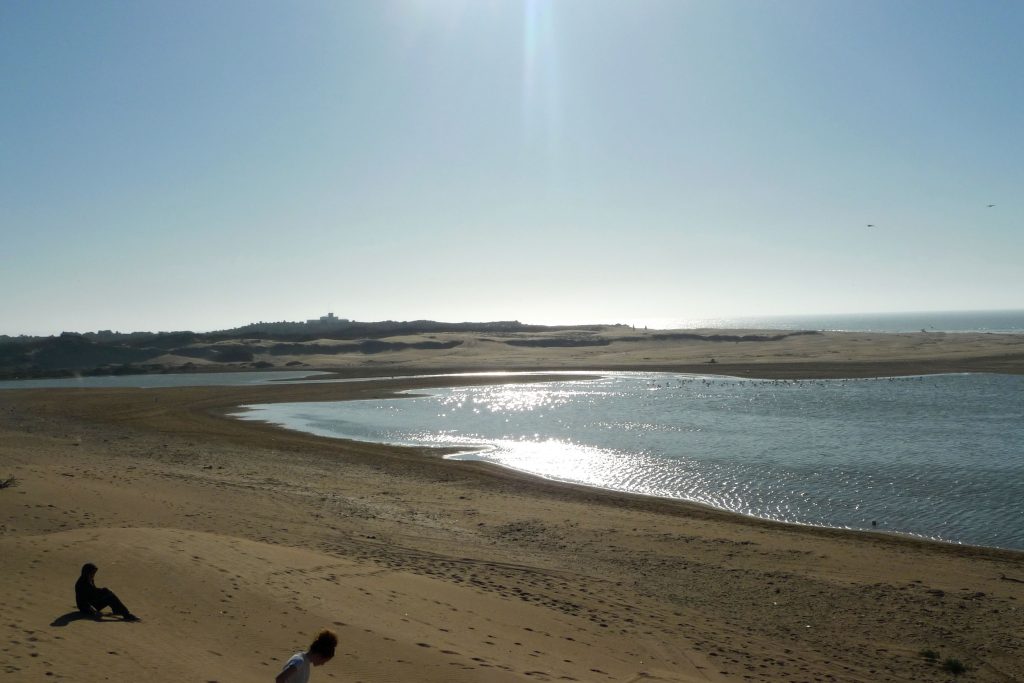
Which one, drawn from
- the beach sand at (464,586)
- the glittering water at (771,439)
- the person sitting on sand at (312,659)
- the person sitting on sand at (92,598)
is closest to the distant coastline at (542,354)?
the glittering water at (771,439)

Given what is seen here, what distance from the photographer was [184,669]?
8070 mm

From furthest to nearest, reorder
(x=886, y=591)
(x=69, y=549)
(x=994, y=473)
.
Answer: (x=994, y=473)
(x=886, y=591)
(x=69, y=549)

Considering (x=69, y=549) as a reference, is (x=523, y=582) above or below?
below

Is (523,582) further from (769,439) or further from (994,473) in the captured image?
(769,439)

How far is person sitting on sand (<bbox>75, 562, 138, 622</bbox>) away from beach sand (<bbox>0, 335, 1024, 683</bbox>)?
0.19 meters

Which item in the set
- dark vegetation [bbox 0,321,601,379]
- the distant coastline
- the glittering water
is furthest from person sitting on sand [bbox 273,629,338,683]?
dark vegetation [bbox 0,321,601,379]

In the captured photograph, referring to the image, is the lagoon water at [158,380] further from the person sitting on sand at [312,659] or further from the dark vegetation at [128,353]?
the person sitting on sand at [312,659]

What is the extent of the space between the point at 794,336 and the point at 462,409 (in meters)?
70.1

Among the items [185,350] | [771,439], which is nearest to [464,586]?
[771,439]

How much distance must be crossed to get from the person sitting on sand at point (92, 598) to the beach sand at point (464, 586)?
185mm

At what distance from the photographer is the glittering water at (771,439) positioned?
1912cm

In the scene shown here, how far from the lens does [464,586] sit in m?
12.5

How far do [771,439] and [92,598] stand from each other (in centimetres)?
2416

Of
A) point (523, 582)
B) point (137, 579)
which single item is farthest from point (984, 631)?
point (137, 579)
